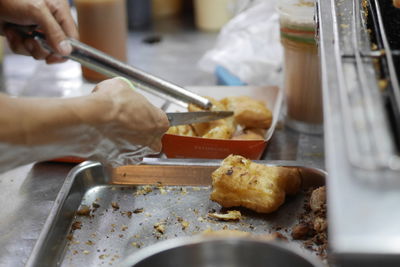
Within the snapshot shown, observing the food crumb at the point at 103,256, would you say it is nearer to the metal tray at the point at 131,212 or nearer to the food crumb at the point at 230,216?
the metal tray at the point at 131,212

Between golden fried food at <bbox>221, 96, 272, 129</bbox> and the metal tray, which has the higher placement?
golden fried food at <bbox>221, 96, 272, 129</bbox>

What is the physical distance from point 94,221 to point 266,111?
2.35ft

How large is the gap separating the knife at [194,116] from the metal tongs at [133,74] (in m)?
0.05

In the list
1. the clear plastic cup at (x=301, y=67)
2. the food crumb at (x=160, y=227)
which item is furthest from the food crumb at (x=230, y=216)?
the clear plastic cup at (x=301, y=67)

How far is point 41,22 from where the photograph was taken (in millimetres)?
1936

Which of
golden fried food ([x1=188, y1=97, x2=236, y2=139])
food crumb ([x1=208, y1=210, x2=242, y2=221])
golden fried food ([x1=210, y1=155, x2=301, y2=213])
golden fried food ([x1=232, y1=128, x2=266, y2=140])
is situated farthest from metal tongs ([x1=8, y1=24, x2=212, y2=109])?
food crumb ([x1=208, y1=210, x2=242, y2=221])

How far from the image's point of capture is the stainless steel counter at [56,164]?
4.84 feet

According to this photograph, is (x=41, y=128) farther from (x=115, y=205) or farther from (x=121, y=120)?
(x=115, y=205)

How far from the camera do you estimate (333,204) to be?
699mm

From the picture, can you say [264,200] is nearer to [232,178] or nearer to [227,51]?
[232,178]

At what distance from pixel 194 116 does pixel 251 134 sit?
21 cm

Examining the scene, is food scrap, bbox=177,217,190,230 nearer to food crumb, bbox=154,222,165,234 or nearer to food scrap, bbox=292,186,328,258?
food crumb, bbox=154,222,165,234

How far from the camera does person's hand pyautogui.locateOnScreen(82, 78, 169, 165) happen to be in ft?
3.79

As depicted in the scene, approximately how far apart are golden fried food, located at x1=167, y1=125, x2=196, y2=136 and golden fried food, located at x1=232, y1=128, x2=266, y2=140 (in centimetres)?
14
